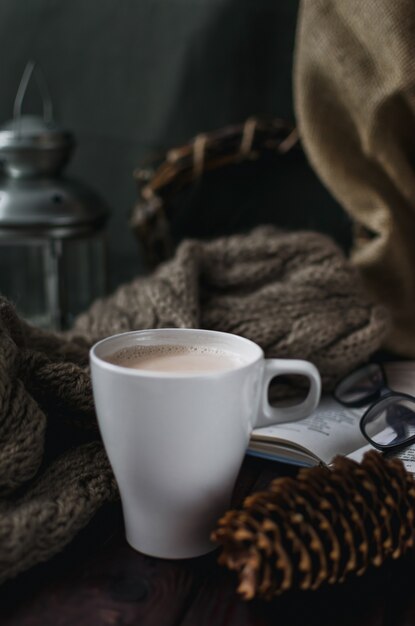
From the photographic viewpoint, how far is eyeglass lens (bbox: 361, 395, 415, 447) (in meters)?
0.65

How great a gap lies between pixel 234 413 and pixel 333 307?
297 mm

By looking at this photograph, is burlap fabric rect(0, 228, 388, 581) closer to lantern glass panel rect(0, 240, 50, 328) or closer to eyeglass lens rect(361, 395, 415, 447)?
eyeglass lens rect(361, 395, 415, 447)

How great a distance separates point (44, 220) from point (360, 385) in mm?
414

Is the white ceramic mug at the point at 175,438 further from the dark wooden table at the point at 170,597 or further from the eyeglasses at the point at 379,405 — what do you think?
the eyeglasses at the point at 379,405

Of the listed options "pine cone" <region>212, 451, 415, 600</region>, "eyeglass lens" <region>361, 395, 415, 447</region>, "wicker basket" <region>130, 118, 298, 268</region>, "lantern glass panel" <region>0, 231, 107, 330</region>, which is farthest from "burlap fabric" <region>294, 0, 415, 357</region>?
"pine cone" <region>212, 451, 415, 600</region>

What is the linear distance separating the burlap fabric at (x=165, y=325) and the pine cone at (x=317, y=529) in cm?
12

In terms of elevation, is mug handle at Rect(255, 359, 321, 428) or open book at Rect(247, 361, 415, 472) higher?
mug handle at Rect(255, 359, 321, 428)

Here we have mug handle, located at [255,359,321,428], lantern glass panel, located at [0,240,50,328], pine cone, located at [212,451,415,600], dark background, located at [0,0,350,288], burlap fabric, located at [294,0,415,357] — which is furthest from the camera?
dark background, located at [0,0,350,288]

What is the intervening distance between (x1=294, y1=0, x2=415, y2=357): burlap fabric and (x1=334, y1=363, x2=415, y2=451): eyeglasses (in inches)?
5.3

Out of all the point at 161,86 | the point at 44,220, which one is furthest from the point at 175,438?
the point at 161,86

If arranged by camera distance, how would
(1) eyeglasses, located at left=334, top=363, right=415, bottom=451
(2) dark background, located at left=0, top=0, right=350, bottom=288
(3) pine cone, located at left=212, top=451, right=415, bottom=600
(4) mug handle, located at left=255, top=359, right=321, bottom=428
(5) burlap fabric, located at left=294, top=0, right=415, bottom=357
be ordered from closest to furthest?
(3) pine cone, located at left=212, top=451, right=415, bottom=600 < (4) mug handle, located at left=255, top=359, right=321, bottom=428 < (1) eyeglasses, located at left=334, top=363, right=415, bottom=451 < (5) burlap fabric, located at left=294, top=0, right=415, bottom=357 < (2) dark background, located at left=0, top=0, right=350, bottom=288

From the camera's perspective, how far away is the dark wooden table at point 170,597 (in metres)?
0.46

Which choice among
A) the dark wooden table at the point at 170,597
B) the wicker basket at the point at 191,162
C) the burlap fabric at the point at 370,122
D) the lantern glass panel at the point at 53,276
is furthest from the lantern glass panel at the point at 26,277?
the dark wooden table at the point at 170,597

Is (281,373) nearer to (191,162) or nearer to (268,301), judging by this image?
(268,301)
